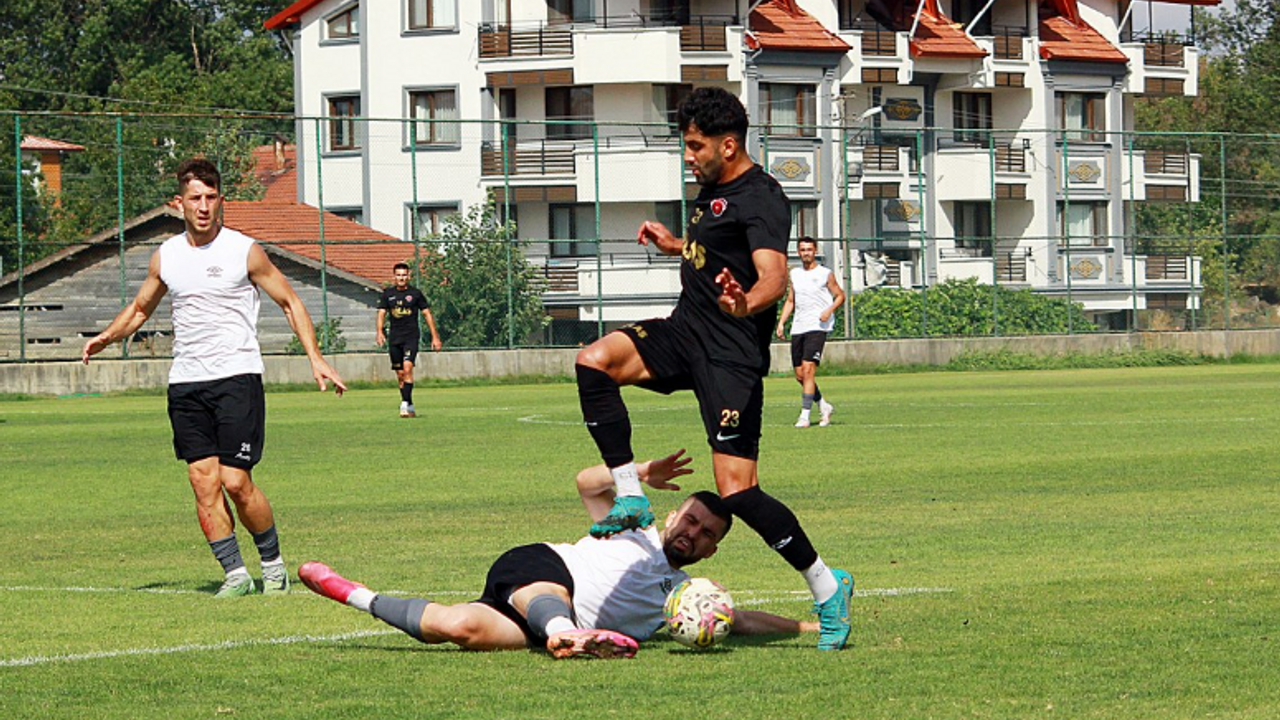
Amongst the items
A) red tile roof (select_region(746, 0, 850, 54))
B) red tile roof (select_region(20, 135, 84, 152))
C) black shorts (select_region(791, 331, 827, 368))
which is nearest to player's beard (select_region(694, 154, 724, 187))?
black shorts (select_region(791, 331, 827, 368))

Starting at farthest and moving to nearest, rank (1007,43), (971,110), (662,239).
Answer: (971,110) < (1007,43) < (662,239)

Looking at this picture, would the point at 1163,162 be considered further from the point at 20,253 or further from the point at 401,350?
the point at 20,253

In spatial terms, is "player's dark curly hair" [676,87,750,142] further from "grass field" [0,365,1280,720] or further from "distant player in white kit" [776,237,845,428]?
"distant player in white kit" [776,237,845,428]

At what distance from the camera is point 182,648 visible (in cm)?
848

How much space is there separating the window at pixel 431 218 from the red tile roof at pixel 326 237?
0.56 metres

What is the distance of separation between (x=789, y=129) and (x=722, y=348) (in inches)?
2161

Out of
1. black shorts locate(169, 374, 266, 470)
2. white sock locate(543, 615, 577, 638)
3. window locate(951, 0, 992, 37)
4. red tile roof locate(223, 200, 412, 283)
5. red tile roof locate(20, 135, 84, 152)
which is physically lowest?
white sock locate(543, 615, 577, 638)

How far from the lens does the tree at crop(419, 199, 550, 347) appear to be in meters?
42.7

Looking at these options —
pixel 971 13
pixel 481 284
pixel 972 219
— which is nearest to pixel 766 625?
pixel 481 284

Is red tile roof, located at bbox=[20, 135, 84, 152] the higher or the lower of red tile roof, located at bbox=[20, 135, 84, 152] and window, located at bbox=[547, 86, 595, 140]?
the lower

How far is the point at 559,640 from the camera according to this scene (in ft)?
25.5

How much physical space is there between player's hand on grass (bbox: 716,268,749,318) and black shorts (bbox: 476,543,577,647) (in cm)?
132

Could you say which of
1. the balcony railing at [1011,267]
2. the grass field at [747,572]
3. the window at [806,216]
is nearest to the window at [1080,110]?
the window at [806,216]

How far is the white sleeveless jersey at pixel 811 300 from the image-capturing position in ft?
80.2
